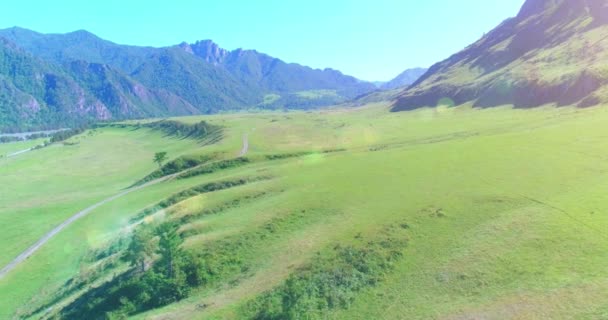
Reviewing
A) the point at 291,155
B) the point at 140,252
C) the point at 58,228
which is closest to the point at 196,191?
the point at 58,228

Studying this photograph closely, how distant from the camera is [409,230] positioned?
47.5 metres

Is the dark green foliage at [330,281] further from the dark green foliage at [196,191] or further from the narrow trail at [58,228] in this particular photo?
the narrow trail at [58,228]

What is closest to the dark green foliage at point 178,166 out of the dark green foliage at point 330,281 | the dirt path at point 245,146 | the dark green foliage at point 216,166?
the dirt path at point 245,146

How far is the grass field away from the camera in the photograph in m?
35.1

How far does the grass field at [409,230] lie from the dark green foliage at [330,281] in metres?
0.43

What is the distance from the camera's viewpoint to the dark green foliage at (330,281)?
38938 mm

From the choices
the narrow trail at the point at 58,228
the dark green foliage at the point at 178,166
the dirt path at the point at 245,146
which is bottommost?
the narrow trail at the point at 58,228

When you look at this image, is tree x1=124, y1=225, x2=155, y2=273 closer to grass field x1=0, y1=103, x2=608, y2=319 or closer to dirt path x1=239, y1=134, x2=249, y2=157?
grass field x1=0, y1=103, x2=608, y2=319

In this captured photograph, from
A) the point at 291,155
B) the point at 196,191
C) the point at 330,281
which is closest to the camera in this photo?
the point at 330,281

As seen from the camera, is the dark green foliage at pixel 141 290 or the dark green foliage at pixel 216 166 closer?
the dark green foliage at pixel 141 290

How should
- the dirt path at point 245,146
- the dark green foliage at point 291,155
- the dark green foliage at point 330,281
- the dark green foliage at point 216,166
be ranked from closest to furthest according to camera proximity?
the dark green foliage at point 330,281 → the dark green foliage at point 216,166 → the dark green foliage at point 291,155 → the dirt path at point 245,146

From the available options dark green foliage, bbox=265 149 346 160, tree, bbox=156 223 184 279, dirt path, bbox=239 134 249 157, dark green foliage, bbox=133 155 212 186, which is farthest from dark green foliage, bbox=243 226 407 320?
dark green foliage, bbox=133 155 212 186

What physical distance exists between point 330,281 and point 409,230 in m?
12.3

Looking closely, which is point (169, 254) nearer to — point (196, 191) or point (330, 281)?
point (330, 281)
